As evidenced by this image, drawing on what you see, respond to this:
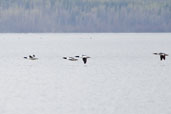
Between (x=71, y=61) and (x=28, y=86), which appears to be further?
(x=71, y=61)

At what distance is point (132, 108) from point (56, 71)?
2204 cm

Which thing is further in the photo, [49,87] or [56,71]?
[56,71]

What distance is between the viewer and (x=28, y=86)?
3709cm

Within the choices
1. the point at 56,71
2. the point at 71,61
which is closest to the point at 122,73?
the point at 56,71

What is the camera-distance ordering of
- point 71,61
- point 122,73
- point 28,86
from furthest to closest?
1. point 71,61
2. point 122,73
3. point 28,86

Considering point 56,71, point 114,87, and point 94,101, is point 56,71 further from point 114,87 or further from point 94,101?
point 94,101

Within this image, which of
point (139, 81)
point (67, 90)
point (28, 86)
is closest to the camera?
point (67, 90)

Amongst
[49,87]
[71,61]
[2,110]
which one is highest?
[71,61]

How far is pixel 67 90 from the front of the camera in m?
34.7

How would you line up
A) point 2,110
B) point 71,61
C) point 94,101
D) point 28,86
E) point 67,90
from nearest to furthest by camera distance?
point 2,110 → point 94,101 → point 67,90 → point 28,86 → point 71,61

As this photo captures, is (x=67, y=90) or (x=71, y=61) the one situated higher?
(x=71, y=61)

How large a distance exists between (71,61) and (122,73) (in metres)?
16.1

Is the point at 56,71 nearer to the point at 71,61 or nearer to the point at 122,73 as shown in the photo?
the point at 122,73

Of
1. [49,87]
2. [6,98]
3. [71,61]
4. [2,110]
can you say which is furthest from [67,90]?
[71,61]
